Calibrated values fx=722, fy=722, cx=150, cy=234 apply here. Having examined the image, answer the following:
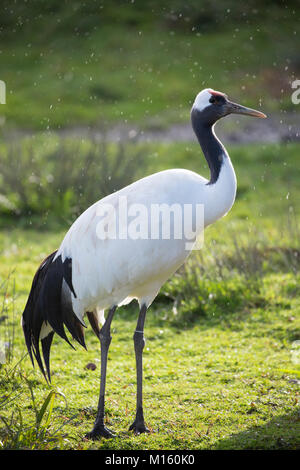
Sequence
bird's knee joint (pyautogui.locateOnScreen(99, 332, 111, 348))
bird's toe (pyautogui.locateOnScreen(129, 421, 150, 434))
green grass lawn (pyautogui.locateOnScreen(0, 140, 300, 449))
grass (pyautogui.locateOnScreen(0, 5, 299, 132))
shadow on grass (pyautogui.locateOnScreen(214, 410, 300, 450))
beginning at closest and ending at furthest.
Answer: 1. shadow on grass (pyautogui.locateOnScreen(214, 410, 300, 450))
2. green grass lawn (pyautogui.locateOnScreen(0, 140, 300, 449))
3. bird's toe (pyautogui.locateOnScreen(129, 421, 150, 434))
4. bird's knee joint (pyautogui.locateOnScreen(99, 332, 111, 348))
5. grass (pyautogui.locateOnScreen(0, 5, 299, 132))

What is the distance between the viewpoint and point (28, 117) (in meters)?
13.8

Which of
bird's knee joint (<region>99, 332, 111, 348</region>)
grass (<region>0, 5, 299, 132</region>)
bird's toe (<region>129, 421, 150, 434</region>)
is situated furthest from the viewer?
grass (<region>0, 5, 299, 132</region>)

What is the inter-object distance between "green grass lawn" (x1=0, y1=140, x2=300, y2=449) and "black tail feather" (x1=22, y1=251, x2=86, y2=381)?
26 centimetres

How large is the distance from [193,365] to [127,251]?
140 centimetres

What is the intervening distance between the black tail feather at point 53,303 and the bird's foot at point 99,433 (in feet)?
1.57

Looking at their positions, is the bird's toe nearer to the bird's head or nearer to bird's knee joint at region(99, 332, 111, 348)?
bird's knee joint at region(99, 332, 111, 348)

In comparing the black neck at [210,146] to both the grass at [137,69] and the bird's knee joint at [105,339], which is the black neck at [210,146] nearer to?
the bird's knee joint at [105,339]

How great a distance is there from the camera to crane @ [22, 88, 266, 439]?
3.96 m

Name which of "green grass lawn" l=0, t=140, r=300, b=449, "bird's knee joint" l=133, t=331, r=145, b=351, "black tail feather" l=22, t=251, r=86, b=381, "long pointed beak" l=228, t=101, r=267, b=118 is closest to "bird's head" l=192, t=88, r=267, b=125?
"long pointed beak" l=228, t=101, r=267, b=118

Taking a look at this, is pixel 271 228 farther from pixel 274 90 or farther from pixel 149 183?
pixel 274 90

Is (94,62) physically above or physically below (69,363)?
above

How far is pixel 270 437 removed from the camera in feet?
12.5
